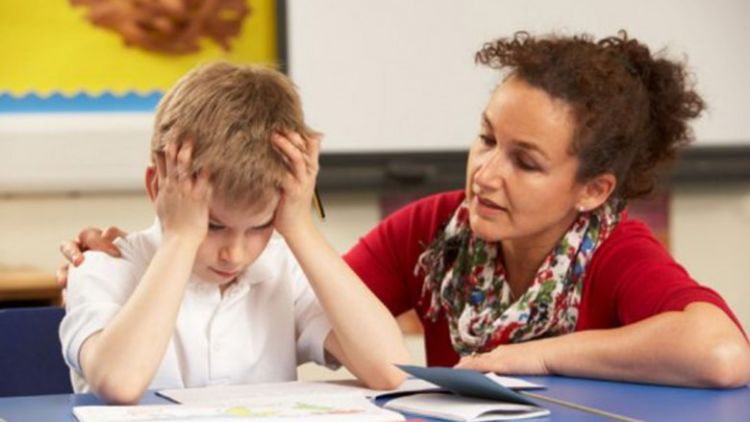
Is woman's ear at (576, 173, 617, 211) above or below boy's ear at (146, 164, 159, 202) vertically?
Result: below

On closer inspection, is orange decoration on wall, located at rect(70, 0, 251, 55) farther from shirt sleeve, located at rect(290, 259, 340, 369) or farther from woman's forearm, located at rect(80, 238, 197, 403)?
woman's forearm, located at rect(80, 238, 197, 403)

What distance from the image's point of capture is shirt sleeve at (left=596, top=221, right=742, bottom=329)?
194cm

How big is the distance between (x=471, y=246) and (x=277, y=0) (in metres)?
1.41

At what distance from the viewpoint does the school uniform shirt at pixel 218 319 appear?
1778 mm

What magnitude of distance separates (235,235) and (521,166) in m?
0.52

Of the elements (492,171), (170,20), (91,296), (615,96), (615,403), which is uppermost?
(170,20)

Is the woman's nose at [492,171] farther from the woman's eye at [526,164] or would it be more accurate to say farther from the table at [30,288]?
the table at [30,288]

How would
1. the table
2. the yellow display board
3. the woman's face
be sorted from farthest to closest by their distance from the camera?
1. the yellow display board
2. the table
3. the woman's face

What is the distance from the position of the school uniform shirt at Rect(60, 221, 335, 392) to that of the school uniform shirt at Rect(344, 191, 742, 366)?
33 cm

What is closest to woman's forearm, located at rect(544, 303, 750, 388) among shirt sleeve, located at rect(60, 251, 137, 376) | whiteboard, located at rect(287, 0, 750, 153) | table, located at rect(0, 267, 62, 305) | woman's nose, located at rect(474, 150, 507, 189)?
woman's nose, located at rect(474, 150, 507, 189)

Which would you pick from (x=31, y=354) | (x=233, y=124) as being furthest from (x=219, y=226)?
(x=31, y=354)

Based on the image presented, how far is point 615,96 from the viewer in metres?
2.06

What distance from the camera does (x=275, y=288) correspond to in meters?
1.95

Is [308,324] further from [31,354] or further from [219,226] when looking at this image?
[31,354]
